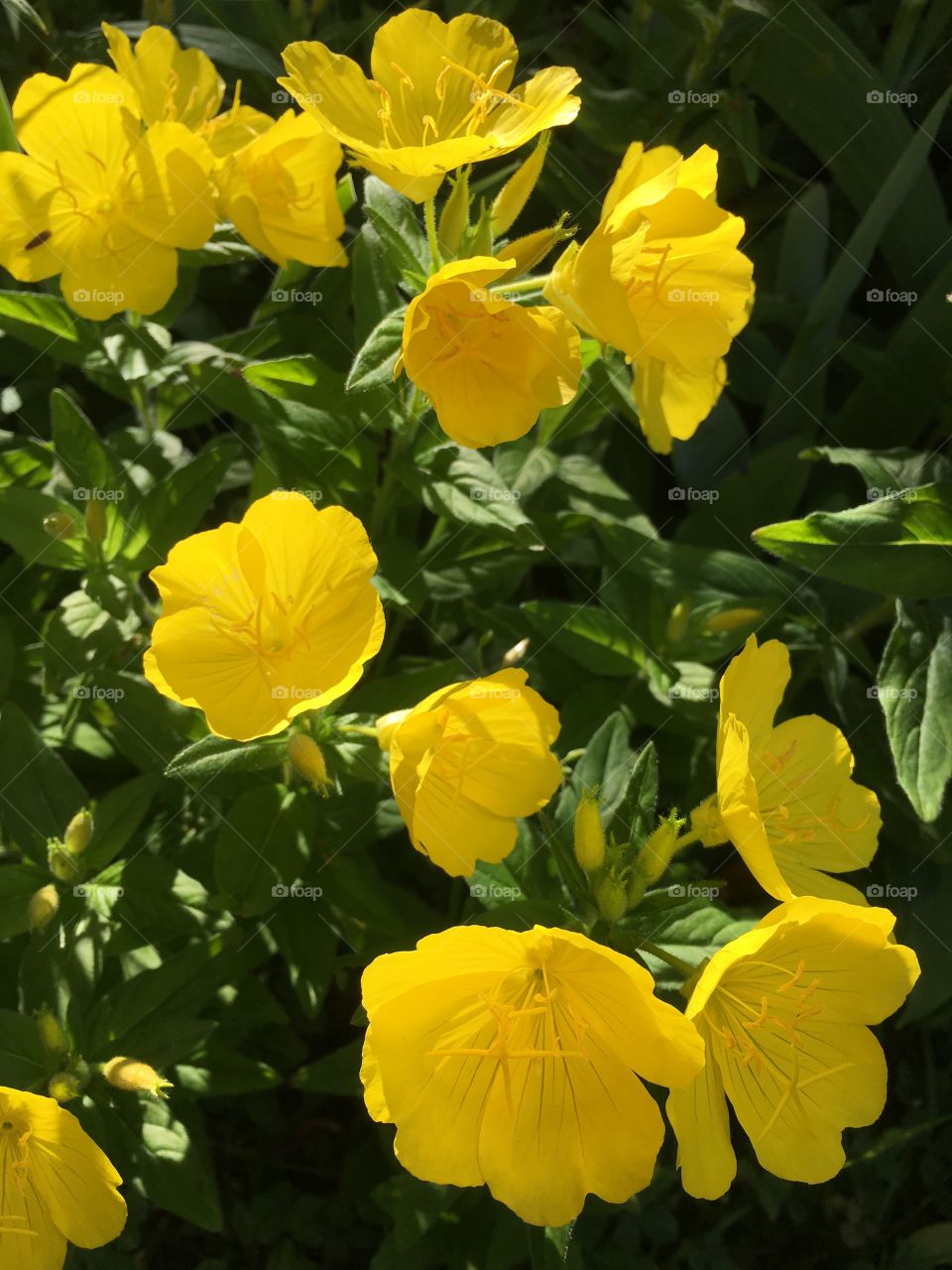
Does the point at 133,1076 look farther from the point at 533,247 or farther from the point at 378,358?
the point at 533,247

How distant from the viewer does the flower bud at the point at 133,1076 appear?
173cm

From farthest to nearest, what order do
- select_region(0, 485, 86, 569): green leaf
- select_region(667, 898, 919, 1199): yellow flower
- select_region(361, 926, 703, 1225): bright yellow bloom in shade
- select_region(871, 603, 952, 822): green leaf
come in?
1. select_region(0, 485, 86, 569): green leaf
2. select_region(871, 603, 952, 822): green leaf
3. select_region(667, 898, 919, 1199): yellow flower
4. select_region(361, 926, 703, 1225): bright yellow bloom in shade

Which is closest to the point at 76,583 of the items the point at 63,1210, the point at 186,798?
the point at 186,798

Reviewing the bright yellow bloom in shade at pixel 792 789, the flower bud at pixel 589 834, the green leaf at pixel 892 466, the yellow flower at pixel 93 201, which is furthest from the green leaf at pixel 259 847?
the green leaf at pixel 892 466

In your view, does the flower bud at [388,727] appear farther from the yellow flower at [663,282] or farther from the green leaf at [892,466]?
the green leaf at [892,466]

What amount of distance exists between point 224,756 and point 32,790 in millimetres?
516

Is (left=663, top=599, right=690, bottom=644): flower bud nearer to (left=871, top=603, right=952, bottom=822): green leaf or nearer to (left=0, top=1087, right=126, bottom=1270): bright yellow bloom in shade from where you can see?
(left=871, top=603, right=952, bottom=822): green leaf

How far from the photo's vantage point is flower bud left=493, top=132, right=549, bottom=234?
183 cm

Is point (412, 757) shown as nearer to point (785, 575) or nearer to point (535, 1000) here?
point (535, 1000)

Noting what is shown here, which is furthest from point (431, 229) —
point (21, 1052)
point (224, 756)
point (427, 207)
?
point (21, 1052)

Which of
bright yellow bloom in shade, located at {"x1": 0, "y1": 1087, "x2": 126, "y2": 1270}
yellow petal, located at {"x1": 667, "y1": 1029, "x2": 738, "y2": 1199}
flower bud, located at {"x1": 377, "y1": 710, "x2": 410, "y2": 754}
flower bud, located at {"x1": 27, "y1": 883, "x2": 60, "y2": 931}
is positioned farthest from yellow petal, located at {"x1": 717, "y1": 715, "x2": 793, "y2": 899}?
flower bud, located at {"x1": 27, "y1": 883, "x2": 60, "y2": 931}

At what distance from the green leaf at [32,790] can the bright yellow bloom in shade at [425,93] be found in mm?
1223

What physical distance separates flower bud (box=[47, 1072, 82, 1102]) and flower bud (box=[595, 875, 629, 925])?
34.9 inches

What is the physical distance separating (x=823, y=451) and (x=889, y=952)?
1.08 m
